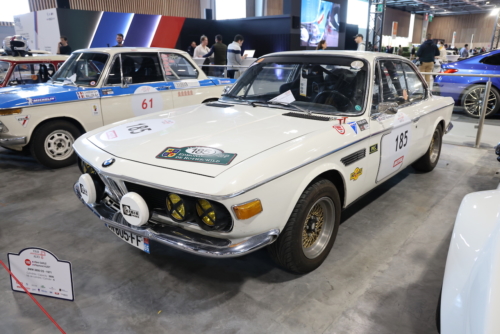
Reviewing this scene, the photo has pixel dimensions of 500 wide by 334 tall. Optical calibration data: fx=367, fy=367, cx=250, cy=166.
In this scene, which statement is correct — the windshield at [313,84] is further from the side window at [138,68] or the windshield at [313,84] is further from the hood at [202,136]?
the side window at [138,68]

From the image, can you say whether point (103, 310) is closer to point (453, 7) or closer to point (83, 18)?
point (83, 18)

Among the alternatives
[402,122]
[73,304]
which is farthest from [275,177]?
[402,122]

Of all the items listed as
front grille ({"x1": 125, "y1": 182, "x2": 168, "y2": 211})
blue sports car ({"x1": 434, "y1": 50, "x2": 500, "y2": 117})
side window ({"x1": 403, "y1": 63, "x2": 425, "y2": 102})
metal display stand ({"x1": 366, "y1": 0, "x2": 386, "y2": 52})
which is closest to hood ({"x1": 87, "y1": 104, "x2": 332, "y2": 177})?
front grille ({"x1": 125, "y1": 182, "x2": 168, "y2": 211})

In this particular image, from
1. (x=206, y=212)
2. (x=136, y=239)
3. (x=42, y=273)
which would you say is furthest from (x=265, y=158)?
(x=42, y=273)

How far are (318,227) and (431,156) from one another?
2.89 m

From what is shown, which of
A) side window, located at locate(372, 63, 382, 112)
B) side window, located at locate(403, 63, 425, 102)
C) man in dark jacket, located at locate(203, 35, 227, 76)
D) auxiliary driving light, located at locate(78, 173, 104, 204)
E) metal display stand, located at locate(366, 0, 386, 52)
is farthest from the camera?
metal display stand, located at locate(366, 0, 386, 52)

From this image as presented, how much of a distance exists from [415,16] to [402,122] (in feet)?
150

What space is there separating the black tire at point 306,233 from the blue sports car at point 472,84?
13.8 feet

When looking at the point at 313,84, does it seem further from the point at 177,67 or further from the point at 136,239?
the point at 177,67

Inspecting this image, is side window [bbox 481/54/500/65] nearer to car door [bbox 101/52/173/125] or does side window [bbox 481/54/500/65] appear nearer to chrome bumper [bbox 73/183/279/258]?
car door [bbox 101/52/173/125]

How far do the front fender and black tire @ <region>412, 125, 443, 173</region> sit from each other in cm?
283

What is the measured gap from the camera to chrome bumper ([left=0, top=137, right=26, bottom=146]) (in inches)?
187

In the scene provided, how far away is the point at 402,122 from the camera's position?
11.6ft

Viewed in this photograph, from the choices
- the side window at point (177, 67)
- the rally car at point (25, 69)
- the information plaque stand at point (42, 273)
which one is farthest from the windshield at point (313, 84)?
the rally car at point (25, 69)
